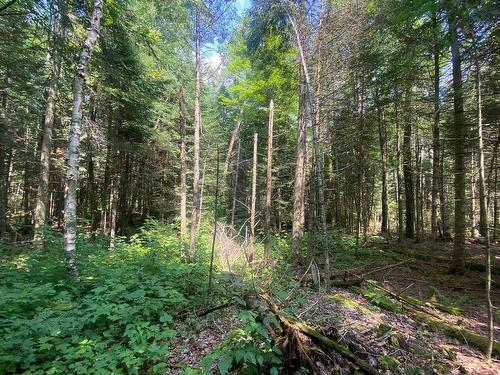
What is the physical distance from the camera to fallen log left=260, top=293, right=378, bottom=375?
10.2 feet

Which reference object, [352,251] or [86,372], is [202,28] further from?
[86,372]

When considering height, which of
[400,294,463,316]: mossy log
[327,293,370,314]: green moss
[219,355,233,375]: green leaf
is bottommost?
[400,294,463,316]: mossy log

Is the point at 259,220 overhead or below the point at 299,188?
below

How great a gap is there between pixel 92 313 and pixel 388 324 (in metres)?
5.34

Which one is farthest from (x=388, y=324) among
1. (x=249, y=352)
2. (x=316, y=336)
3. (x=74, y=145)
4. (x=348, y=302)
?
(x=74, y=145)

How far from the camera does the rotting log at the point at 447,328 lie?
477cm

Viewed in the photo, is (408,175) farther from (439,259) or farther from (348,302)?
(348,302)

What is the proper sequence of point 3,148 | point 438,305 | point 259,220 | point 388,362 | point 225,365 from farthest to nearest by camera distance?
point 3,148 → point 259,220 → point 438,305 → point 388,362 → point 225,365

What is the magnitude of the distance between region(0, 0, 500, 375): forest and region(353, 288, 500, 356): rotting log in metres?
0.03

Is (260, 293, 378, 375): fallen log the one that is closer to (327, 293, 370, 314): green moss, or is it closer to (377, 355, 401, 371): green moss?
(377, 355, 401, 371): green moss

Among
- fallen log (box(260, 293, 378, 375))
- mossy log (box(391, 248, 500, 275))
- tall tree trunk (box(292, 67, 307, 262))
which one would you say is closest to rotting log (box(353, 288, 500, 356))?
fallen log (box(260, 293, 378, 375))

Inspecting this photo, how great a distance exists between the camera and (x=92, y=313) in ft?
13.2

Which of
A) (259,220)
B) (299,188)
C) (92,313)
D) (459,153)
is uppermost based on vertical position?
(459,153)

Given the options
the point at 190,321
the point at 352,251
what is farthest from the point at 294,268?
the point at 190,321
